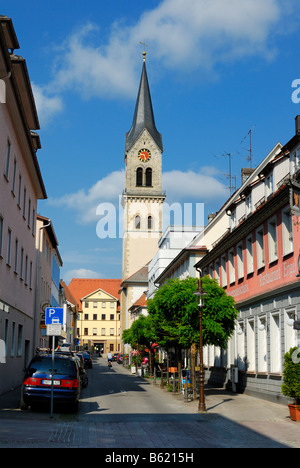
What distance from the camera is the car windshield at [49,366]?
57.8 ft

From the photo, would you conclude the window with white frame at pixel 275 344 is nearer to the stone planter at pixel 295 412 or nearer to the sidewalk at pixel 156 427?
the sidewalk at pixel 156 427

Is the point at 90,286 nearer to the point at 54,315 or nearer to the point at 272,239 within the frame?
the point at 272,239

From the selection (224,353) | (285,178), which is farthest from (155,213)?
(285,178)

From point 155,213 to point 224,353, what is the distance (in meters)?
74.2

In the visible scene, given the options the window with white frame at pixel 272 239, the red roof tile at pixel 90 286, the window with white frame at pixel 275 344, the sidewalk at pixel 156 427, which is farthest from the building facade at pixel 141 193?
the sidewalk at pixel 156 427

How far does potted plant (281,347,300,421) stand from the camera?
52.7ft

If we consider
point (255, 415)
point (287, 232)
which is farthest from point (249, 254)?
point (255, 415)

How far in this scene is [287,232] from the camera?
73.5 feet

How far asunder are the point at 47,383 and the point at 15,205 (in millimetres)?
9973

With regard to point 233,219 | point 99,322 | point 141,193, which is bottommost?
point 99,322

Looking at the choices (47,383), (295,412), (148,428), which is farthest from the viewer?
(47,383)

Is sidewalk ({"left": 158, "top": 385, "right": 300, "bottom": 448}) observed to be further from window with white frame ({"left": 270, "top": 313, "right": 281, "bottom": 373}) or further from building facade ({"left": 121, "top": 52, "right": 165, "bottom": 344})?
building facade ({"left": 121, "top": 52, "right": 165, "bottom": 344})

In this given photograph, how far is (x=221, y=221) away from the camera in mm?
41125

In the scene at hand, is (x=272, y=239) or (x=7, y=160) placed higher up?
(x=7, y=160)
